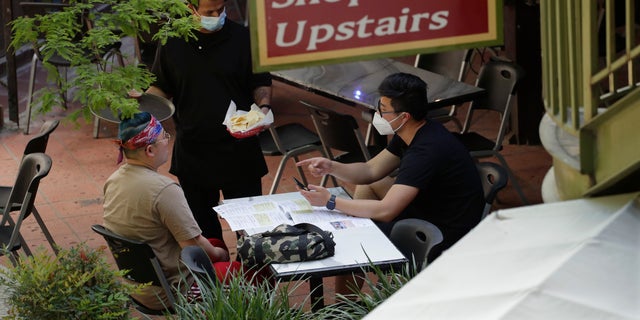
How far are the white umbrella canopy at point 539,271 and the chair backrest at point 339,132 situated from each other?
14.6ft

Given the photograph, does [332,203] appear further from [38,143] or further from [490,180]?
[38,143]

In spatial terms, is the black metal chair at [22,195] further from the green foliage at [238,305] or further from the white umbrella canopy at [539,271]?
the white umbrella canopy at [539,271]

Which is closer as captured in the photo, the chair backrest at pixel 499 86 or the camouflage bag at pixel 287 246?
the camouflage bag at pixel 287 246

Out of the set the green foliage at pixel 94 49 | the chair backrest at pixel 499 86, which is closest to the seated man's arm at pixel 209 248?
the green foliage at pixel 94 49

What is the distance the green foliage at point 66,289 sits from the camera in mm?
5375

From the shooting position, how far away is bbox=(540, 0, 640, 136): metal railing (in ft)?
12.6

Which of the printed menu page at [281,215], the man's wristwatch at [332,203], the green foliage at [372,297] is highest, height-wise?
the man's wristwatch at [332,203]

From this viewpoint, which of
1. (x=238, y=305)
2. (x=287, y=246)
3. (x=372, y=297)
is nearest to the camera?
(x=238, y=305)

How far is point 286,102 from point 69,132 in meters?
2.24

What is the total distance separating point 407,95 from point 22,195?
8.57 ft

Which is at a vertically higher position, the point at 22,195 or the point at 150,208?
the point at 150,208

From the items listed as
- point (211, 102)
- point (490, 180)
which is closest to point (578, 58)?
point (490, 180)

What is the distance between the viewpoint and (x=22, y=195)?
292 inches

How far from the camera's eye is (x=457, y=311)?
3324 mm
